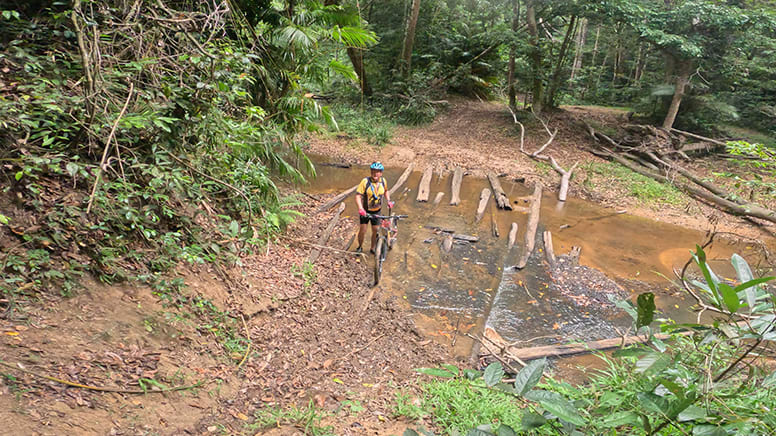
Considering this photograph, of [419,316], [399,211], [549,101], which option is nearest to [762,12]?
[549,101]

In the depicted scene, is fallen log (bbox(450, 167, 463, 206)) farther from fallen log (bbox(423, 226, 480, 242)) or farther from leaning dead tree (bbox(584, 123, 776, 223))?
leaning dead tree (bbox(584, 123, 776, 223))

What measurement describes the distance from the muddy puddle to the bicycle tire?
18 cm

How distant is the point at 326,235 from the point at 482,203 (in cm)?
493

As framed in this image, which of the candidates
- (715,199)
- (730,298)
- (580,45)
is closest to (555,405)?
(730,298)

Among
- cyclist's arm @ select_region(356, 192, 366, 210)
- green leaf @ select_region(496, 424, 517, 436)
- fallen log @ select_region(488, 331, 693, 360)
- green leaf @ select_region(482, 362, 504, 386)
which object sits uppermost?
green leaf @ select_region(482, 362, 504, 386)

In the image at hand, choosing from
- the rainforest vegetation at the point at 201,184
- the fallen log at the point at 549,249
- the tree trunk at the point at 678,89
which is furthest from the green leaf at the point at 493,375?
the tree trunk at the point at 678,89

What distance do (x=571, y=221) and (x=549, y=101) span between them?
9817 millimetres

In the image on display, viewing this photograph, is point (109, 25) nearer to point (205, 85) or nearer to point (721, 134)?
point (205, 85)

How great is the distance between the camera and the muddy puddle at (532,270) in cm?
620

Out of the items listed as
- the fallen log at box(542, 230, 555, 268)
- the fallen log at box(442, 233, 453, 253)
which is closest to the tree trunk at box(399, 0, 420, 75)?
the fallen log at box(542, 230, 555, 268)

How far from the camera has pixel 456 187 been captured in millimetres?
12023

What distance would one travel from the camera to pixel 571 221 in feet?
34.6

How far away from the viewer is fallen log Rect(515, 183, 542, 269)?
8141 mm

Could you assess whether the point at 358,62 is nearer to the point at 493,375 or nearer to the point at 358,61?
the point at 358,61
